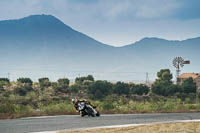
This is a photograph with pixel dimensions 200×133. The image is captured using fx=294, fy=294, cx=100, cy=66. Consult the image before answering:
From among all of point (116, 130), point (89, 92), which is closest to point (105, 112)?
point (116, 130)

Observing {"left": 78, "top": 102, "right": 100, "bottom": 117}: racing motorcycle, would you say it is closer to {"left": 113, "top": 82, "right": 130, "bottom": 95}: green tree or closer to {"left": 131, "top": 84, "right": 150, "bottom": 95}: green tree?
{"left": 113, "top": 82, "right": 130, "bottom": 95}: green tree

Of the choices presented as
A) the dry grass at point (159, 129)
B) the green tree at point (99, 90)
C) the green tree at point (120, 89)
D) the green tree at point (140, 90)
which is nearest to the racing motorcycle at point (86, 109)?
the dry grass at point (159, 129)

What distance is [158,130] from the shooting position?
9.77 meters

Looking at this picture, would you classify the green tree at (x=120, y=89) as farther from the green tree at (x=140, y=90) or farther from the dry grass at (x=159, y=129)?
the dry grass at (x=159, y=129)

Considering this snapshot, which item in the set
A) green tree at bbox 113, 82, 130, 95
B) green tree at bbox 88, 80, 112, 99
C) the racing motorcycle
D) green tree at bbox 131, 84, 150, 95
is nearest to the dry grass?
the racing motorcycle

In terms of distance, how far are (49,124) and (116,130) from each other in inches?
115

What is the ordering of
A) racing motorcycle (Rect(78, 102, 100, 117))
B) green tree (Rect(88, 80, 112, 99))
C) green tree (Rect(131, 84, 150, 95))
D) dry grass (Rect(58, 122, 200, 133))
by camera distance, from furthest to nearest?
green tree (Rect(131, 84, 150, 95)) → green tree (Rect(88, 80, 112, 99)) → racing motorcycle (Rect(78, 102, 100, 117)) → dry grass (Rect(58, 122, 200, 133))

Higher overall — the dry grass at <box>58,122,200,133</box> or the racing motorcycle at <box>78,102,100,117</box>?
the racing motorcycle at <box>78,102,100,117</box>

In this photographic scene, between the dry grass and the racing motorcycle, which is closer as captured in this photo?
the dry grass

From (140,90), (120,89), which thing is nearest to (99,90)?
(120,89)

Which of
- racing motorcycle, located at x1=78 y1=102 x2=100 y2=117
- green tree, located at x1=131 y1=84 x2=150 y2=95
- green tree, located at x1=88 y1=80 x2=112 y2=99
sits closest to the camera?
racing motorcycle, located at x1=78 y1=102 x2=100 y2=117

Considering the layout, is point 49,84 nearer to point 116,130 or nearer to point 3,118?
point 3,118

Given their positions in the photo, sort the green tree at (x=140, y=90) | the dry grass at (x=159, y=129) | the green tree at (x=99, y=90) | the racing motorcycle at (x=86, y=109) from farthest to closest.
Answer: the green tree at (x=140, y=90)
the green tree at (x=99, y=90)
the racing motorcycle at (x=86, y=109)
the dry grass at (x=159, y=129)

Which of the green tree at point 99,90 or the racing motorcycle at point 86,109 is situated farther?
the green tree at point 99,90
